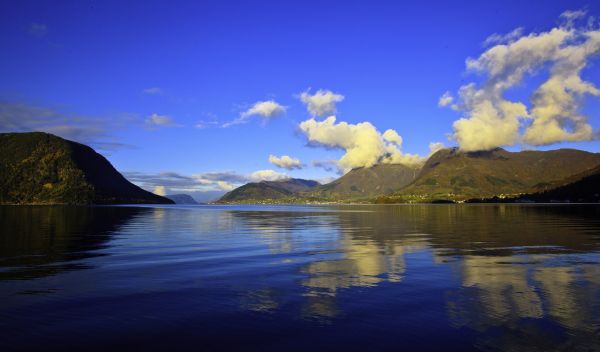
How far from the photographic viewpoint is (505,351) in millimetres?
13812

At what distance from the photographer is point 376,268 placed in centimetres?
3086

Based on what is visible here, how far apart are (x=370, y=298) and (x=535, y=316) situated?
747cm

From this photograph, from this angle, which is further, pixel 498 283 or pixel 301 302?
pixel 498 283

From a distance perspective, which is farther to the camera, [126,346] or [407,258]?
[407,258]

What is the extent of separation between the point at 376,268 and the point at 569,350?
1747 centimetres

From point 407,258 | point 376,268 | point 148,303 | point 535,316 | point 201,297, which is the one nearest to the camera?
point 535,316

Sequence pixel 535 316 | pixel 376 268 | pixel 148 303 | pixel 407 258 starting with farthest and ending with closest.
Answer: pixel 407 258 < pixel 376 268 < pixel 148 303 < pixel 535 316

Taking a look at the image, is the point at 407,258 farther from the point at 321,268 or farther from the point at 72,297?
the point at 72,297

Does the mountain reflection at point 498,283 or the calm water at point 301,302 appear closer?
the calm water at point 301,302

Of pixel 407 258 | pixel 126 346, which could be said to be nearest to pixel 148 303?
pixel 126 346

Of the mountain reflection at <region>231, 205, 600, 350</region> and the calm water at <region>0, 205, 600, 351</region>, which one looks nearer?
the calm water at <region>0, 205, 600, 351</region>

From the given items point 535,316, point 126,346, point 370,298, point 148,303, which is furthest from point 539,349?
point 148,303

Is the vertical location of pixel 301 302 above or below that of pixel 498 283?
below

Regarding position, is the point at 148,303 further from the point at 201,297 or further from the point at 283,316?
the point at 283,316
